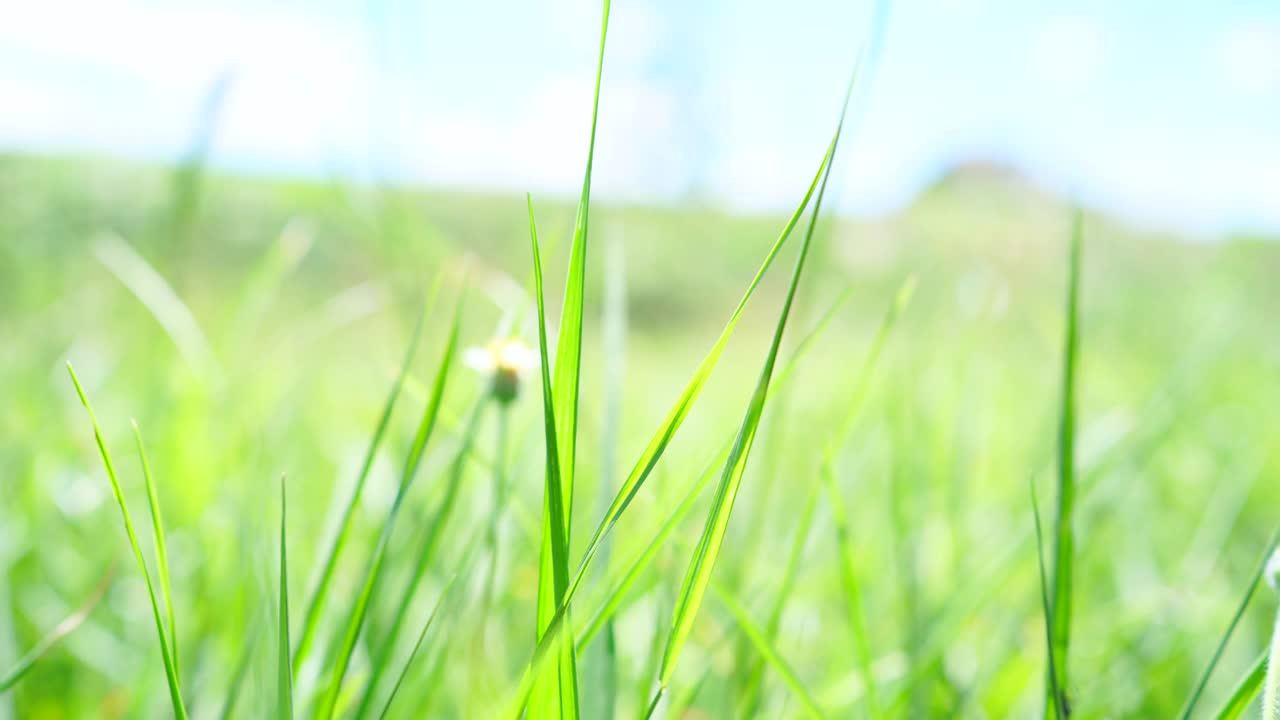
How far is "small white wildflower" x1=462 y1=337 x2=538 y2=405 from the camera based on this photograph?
0.29 m

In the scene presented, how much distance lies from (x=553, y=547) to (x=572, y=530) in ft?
1.06

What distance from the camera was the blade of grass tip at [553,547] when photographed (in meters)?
0.16

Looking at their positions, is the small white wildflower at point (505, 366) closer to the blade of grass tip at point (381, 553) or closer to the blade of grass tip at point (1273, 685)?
the blade of grass tip at point (381, 553)

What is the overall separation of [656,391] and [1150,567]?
1.01m

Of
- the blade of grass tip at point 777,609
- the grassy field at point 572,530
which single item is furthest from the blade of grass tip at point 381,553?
the blade of grass tip at point 777,609

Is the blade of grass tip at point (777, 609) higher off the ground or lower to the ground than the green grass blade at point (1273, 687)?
lower

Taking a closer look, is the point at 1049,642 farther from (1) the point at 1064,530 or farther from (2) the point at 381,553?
(2) the point at 381,553

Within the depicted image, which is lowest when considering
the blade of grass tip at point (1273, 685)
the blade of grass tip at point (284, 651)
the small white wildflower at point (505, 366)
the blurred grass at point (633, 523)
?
the blurred grass at point (633, 523)

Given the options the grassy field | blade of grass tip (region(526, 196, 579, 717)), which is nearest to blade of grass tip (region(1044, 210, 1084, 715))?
the grassy field

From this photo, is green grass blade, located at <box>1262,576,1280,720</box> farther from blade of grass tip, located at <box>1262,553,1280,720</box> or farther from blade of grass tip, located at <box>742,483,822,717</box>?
blade of grass tip, located at <box>742,483,822,717</box>

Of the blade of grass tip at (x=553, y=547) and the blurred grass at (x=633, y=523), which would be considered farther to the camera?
the blurred grass at (x=633, y=523)

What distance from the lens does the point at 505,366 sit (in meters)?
0.29

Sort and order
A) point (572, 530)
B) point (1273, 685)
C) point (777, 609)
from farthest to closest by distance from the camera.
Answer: point (572, 530) → point (777, 609) → point (1273, 685)

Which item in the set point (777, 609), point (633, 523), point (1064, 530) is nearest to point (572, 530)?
point (633, 523)
